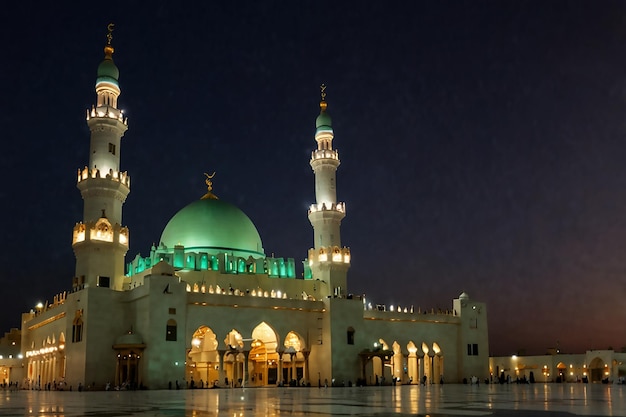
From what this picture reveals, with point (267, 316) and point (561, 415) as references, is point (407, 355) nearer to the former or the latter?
point (267, 316)

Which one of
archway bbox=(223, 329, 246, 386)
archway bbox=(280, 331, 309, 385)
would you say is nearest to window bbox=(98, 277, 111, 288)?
archway bbox=(223, 329, 246, 386)

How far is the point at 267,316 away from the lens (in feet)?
134

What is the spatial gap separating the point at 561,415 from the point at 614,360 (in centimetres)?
5266

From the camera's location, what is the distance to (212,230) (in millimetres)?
46750

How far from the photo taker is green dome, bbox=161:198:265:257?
46438 millimetres

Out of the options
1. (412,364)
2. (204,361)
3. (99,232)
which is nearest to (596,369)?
(412,364)

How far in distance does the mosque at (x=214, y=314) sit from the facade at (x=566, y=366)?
14352 millimetres

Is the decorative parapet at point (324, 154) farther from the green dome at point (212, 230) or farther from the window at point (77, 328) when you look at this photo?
the window at point (77, 328)

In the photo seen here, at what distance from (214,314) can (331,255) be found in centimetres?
1100

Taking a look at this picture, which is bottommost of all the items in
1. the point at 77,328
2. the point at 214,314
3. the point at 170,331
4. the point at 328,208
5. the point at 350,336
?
the point at 350,336

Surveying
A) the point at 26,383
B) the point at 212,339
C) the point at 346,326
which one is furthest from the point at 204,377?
the point at 26,383

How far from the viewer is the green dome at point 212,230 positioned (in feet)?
152

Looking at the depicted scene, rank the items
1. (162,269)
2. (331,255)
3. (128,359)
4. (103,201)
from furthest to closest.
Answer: (331,255), (103,201), (162,269), (128,359)

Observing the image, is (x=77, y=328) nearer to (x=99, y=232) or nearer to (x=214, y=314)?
(x=99, y=232)
